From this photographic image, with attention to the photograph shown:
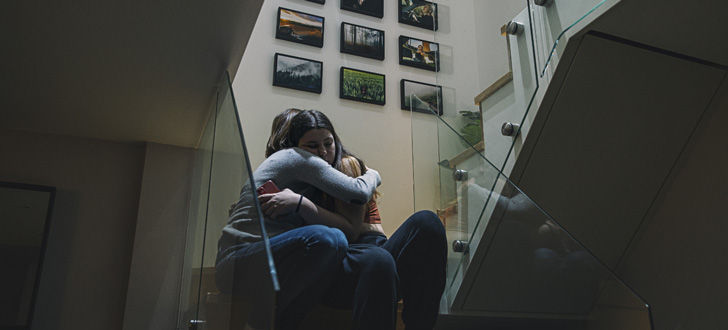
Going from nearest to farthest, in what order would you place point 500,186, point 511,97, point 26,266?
1. point 500,186
2. point 511,97
3. point 26,266

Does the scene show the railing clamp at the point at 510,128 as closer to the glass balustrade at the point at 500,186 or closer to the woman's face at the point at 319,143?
the glass balustrade at the point at 500,186

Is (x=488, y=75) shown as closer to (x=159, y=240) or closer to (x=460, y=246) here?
(x=460, y=246)

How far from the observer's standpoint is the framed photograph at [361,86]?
345 centimetres

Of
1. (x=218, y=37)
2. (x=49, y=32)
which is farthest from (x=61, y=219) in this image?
(x=218, y=37)

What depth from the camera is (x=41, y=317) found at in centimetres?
254

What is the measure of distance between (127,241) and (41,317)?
1.63 ft

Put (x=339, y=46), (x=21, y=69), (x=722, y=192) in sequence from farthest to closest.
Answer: (x=339, y=46) → (x=722, y=192) → (x=21, y=69)

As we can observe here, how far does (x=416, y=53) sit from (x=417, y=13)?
0.33 metres

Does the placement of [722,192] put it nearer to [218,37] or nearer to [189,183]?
[218,37]

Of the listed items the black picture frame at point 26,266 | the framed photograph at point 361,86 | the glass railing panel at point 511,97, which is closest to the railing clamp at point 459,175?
the glass railing panel at point 511,97

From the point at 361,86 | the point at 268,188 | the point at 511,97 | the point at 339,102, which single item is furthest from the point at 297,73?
the point at 268,188

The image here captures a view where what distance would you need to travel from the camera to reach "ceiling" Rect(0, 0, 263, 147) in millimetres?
1796

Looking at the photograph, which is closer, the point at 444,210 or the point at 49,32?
the point at 49,32

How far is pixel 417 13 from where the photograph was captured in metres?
3.90
